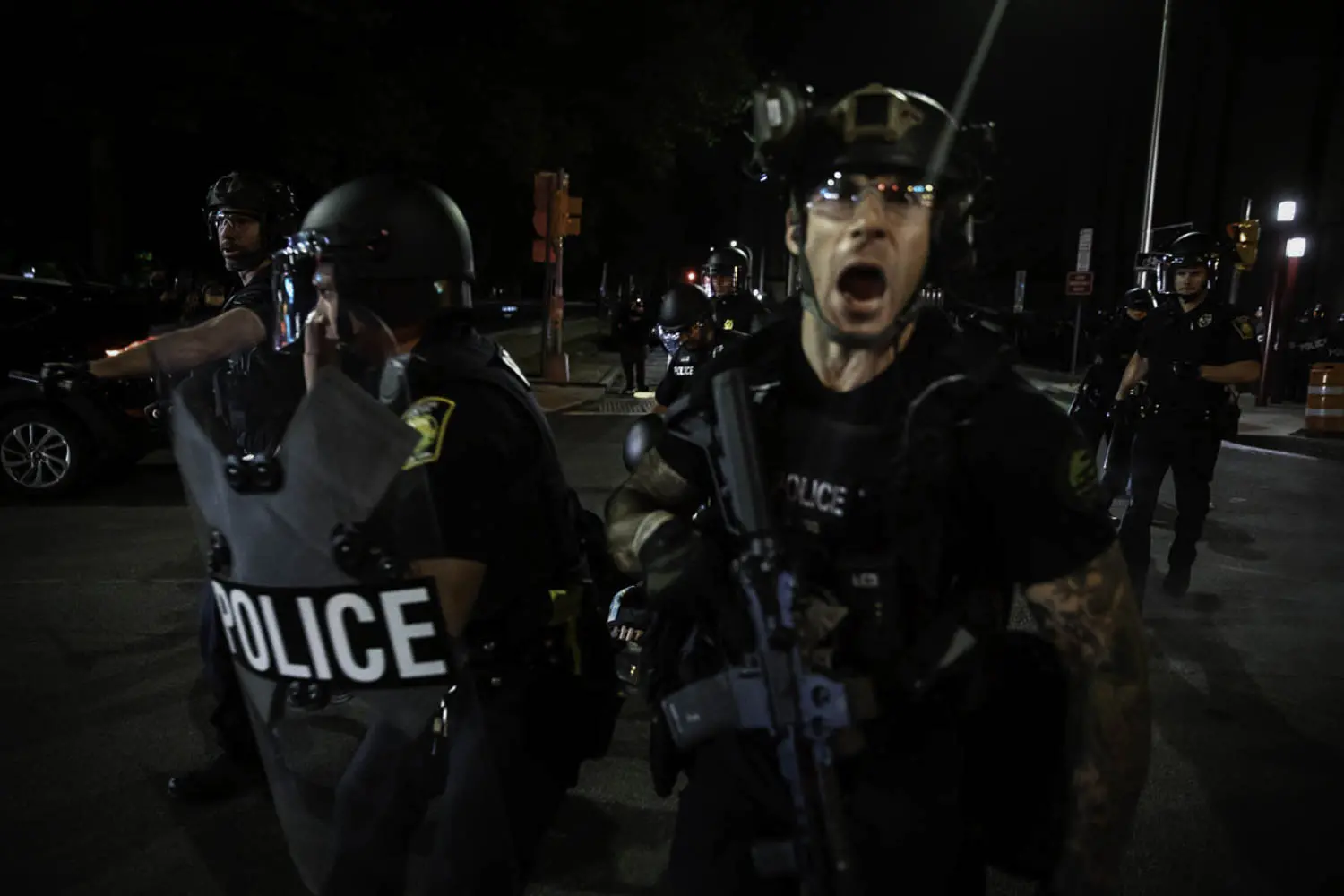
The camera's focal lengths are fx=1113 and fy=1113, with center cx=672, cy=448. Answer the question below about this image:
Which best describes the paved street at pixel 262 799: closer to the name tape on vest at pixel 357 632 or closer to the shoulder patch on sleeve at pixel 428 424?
the name tape on vest at pixel 357 632

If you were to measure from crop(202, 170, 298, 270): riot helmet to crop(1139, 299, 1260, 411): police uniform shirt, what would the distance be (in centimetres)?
437

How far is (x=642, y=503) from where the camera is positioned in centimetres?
204

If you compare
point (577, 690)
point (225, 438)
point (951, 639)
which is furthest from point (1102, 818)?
point (225, 438)

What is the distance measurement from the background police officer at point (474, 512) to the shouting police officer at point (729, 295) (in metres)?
4.72

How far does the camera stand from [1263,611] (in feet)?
20.1

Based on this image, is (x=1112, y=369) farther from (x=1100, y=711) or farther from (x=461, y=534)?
(x=461, y=534)

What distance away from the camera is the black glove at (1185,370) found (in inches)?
226

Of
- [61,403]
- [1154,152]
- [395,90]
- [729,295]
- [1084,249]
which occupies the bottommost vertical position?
[61,403]

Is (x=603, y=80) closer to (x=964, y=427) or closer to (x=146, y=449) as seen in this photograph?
(x=146, y=449)

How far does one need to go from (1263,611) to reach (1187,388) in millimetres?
1388

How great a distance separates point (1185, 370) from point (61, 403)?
7.85m

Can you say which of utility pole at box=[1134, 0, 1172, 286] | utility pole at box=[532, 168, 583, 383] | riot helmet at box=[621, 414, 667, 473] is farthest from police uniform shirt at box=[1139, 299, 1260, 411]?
utility pole at box=[1134, 0, 1172, 286]

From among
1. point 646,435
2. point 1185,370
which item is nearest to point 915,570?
point 646,435

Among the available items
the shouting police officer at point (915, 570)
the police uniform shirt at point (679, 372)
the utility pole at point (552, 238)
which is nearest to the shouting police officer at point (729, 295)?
the police uniform shirt at point (679, 372)
